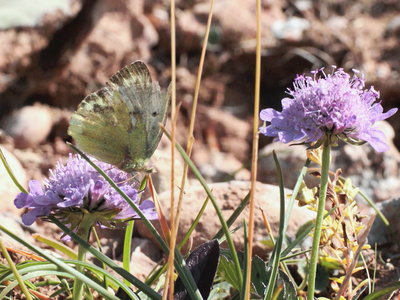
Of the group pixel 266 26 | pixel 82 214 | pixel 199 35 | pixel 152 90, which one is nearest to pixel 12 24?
pixel 199 35

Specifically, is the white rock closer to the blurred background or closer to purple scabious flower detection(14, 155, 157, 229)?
purple scabious flower detection(14, 155, 157, 229)

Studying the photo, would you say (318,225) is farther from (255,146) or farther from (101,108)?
(101,108)

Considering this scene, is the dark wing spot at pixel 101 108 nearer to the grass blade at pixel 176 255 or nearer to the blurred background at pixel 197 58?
the grass blade at pixel 176 255

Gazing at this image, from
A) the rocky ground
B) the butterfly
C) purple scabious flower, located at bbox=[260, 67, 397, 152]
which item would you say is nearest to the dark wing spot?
the butterfly

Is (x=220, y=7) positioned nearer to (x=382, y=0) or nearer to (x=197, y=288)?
(x=382, y=0)

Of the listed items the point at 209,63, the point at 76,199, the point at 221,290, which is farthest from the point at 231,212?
the point at 209,63
